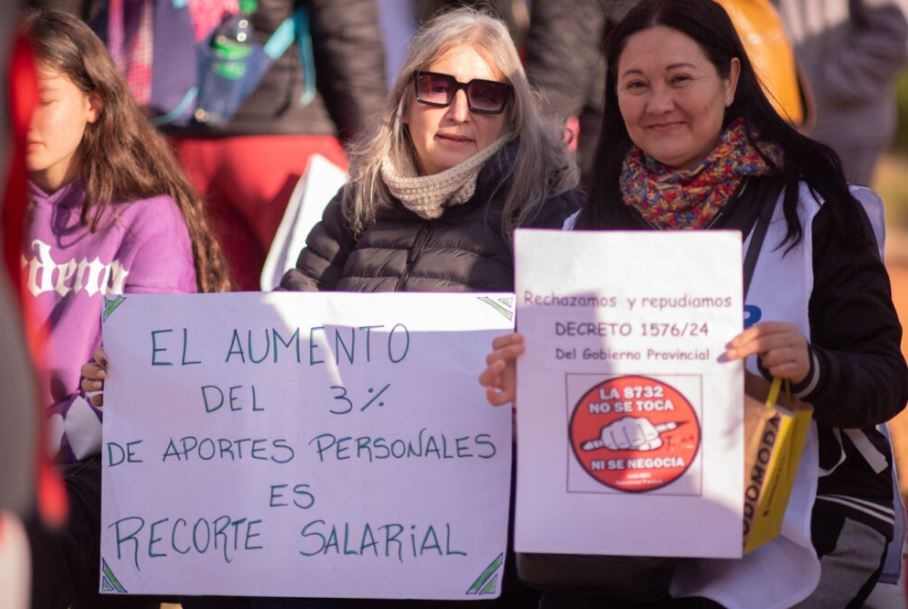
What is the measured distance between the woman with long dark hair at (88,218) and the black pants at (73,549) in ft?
0.07

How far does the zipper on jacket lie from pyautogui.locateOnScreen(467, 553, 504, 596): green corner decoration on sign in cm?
77

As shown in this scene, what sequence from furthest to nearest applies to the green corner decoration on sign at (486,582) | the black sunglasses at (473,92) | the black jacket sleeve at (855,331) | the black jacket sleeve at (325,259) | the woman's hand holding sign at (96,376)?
the black jacket sleeve at (325,259), the black sunglasses at (473,92), the woman's hand holding sign at (96,376), the green corner decoration on sign at (486,582), the black jacket sleeve at (855,331)

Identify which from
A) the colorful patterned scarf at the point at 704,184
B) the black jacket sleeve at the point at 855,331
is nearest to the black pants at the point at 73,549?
the colorful patterned scarf at the point at 704,184

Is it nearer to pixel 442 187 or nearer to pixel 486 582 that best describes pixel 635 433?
pixel 486 582

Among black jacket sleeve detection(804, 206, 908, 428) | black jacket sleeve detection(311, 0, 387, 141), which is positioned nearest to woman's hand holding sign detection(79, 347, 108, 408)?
black jacket sleeve detection(804, 206, 908, 428)

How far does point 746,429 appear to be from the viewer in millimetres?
2596

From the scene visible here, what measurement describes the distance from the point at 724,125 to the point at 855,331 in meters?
0.56

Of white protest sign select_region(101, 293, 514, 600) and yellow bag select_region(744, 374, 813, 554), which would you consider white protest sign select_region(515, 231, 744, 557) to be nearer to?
yellow bag select_region(744, 374, 813, 554)

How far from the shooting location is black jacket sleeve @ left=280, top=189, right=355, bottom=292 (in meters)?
3.70

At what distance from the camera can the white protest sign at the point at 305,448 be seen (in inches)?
120

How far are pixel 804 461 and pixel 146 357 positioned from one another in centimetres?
137

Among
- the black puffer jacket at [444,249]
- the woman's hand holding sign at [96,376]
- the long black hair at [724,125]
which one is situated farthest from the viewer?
the black puffer jacket at [444,249]

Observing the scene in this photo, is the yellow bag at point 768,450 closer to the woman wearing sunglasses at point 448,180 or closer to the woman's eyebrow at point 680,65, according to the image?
the woman's eyebrow at point 680,65

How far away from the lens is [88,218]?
3.74m
